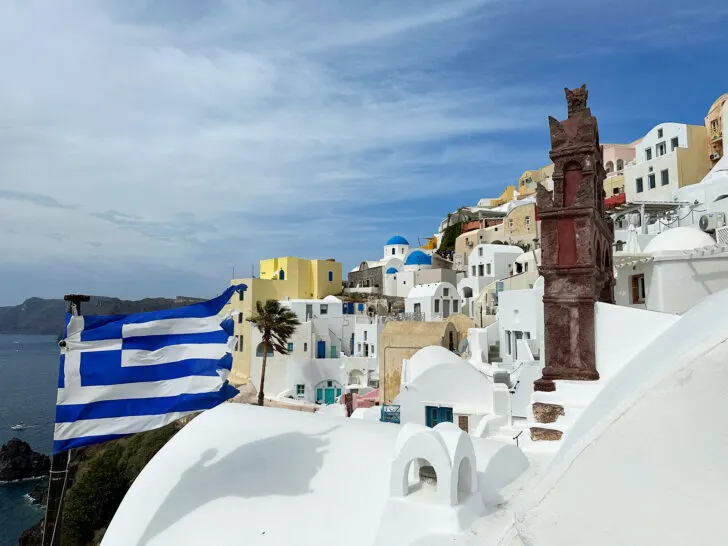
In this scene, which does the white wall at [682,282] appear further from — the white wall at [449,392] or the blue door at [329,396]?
the blue door at [329,396]

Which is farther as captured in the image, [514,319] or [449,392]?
[514,319]

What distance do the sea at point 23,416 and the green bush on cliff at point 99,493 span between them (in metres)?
11.9

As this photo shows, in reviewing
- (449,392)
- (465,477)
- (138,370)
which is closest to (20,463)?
(449,392)

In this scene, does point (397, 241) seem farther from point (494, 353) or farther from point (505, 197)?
point (494, 353)

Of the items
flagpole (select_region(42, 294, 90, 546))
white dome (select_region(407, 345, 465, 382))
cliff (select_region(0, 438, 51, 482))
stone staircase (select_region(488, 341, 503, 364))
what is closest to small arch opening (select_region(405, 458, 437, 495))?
flagpole (select_region(42, 294, 90, 546))

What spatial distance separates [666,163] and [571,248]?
126 ft

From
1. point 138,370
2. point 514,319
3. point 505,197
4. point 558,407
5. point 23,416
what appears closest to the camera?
point 138,370

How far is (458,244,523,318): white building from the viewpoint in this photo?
4319 centimetres

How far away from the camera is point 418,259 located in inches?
2280

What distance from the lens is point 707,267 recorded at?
15.1 m

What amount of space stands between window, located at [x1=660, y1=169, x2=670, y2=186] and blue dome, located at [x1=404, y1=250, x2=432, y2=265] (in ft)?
83.0

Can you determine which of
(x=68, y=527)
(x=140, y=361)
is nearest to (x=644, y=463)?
(x=140, y=361)

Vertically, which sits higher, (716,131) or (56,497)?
(716,131)

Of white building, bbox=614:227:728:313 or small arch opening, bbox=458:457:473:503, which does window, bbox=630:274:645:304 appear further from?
small arch opening, bbox=458:457:473:503
